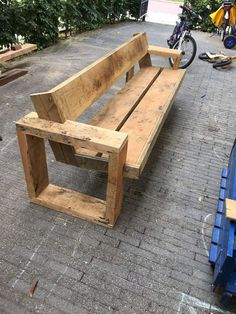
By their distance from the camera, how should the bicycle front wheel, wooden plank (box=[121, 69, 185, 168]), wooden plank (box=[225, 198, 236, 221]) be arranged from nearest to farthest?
wooden plank (box=[225, 198, 236, 221]), wooden plank (box=[121, 69, 185, 168]), the bicycle front wheel

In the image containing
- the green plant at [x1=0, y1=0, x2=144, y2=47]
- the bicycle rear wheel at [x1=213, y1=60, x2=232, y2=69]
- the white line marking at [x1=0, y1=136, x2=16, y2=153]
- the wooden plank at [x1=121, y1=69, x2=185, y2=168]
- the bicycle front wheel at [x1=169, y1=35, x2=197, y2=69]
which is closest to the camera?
the wooden plank at [x1=121, y1=69, x2=185, y2=168]

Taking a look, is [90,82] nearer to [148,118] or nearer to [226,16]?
[148,118]

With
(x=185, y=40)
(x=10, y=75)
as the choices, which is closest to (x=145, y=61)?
(x=10, y=75)

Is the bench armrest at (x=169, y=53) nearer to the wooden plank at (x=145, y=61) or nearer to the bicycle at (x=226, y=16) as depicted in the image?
the wooden plank at (x=145, y=61)

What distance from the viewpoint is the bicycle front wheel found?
6.38 metres

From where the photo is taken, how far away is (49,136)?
2186 millimetres

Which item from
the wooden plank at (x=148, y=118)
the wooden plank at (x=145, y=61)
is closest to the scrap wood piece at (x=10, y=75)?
the wooden plank at (x=145, y=61)

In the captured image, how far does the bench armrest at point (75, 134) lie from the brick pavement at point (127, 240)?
29.4 inches

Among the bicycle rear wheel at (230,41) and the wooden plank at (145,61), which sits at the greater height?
the wooden plank at (145,61)

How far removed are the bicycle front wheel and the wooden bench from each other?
3278 millimetres

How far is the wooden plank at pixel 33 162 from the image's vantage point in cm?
233

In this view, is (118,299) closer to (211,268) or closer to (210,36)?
(211,268)

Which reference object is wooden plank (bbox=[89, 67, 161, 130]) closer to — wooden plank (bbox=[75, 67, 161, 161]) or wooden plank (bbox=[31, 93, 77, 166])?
wooden plank (bbox=[75, 67, 161, 161])

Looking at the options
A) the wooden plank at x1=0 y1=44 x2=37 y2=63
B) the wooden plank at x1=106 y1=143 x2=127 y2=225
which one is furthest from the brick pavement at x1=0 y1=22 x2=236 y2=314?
the wooden plank at x1=0 y1=44 x2=37 y2=63
